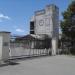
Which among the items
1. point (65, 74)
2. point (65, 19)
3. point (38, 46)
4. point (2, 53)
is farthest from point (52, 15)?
point (65, 74)

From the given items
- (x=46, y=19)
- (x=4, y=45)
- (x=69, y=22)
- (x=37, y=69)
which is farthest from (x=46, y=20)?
(x=37, y=69)

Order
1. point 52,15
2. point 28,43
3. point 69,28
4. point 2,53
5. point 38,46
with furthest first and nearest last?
point 52,15, point 38,46, point 69,28, point 28,43, point 2,53

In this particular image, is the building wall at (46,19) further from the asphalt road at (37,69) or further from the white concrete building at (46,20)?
the asphalt road at (37,69)

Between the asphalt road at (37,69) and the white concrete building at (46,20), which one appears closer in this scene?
the asphalt road at (37,69)

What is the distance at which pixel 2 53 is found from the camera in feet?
53.7

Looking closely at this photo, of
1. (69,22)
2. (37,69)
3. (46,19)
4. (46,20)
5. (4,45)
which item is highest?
(46,19)

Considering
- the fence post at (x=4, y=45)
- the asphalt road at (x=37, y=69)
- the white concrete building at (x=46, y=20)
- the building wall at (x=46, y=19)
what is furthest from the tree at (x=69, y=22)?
the fence post at (x=4, y=45)

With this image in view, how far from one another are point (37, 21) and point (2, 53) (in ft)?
147

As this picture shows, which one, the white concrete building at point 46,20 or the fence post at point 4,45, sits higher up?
the white concrete building at point 46,20

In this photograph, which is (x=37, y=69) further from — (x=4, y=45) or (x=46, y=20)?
(x=46, y=20)

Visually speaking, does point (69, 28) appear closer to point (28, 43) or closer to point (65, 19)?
point (65, 19)

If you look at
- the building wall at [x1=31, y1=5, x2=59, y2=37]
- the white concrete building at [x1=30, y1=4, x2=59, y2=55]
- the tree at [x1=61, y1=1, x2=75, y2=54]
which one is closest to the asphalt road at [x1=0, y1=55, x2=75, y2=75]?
the tree at [x1=61, y1=1, x2=75, y2=54]

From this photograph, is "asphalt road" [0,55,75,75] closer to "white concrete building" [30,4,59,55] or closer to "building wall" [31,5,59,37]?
"white concrete building" [30,4,59,55]

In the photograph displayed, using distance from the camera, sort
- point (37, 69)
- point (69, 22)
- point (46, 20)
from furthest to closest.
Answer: point (46, 20), point (69, 22), point (37, 69)
